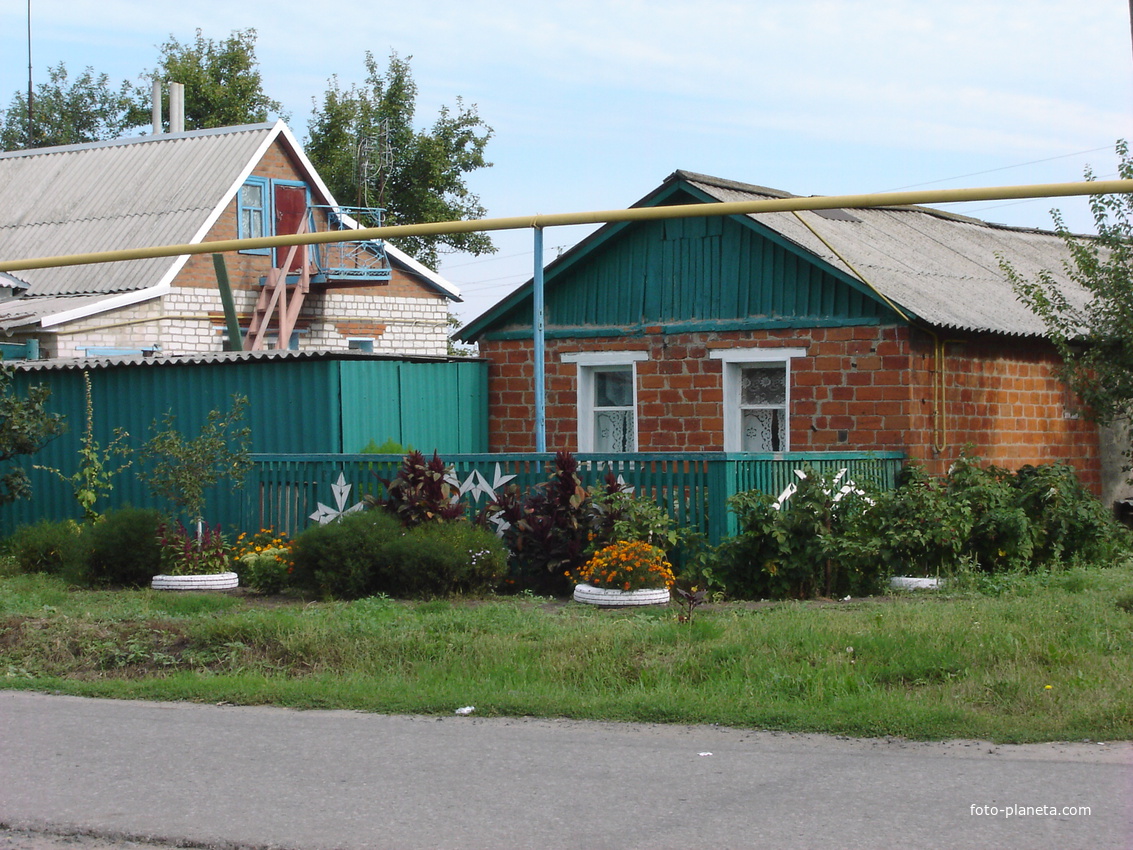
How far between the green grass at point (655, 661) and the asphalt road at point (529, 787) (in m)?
0.29

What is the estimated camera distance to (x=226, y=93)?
1580 inches

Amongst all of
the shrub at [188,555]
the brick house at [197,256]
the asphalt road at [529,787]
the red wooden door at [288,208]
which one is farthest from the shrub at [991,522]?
the red wooden door at [288,208]

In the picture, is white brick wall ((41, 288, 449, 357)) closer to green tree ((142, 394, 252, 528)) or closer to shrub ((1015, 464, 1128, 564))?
green tree ((142, 394, 252, 528))

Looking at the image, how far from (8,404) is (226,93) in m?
27.7

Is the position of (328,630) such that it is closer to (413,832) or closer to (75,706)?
(75,706)

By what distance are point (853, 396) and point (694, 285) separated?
2.54 metres

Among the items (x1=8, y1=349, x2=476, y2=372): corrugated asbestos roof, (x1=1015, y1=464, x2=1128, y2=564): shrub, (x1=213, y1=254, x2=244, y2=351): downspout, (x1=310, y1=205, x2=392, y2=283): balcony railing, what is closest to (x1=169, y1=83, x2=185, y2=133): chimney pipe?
(x1=310, y1=205, x2=392, y2=283): balcony railing

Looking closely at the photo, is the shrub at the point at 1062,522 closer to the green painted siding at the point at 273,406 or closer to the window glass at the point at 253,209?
the green painted siding at the point at 273,406

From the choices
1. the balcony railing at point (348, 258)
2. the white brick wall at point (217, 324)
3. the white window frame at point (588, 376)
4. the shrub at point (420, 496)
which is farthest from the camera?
the balcony railing at point (348, 258)

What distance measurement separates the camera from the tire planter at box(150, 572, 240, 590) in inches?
502

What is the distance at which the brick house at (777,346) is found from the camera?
49.1 ft

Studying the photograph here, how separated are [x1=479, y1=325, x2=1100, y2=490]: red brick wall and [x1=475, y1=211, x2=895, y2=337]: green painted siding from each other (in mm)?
232

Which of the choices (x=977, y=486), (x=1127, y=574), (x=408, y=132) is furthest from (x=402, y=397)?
(x=408, y=132)

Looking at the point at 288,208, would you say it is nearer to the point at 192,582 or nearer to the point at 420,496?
the point at 192,582
